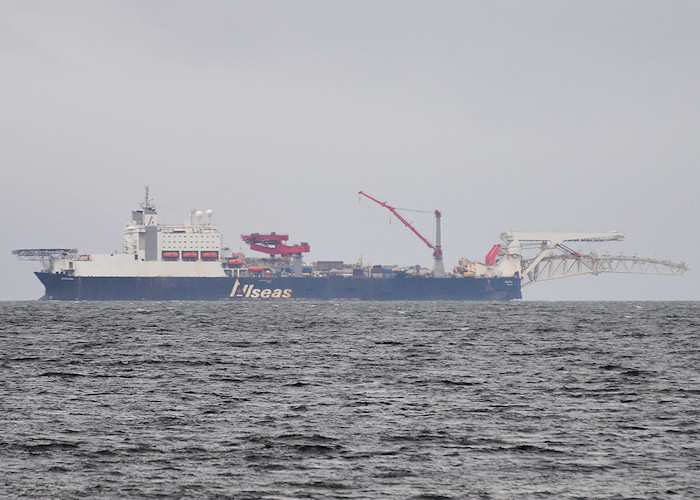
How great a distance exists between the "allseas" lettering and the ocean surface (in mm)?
113932

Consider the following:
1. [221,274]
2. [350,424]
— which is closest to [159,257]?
[221,274]

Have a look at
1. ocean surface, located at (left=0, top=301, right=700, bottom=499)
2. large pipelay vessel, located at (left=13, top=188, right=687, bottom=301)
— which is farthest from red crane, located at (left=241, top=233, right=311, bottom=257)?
ocean surface, located at (left=0, top=301, right=700, bottom=499)

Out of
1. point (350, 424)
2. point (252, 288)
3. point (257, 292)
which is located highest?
point (252, 288)

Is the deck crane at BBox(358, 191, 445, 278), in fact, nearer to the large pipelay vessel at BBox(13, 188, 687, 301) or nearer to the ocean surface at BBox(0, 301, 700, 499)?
the large pipelay vessel at BBox(13, 188, 687, 301)

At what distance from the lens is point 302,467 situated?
18109 millimetres

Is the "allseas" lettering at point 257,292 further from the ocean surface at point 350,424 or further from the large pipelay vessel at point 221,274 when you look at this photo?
the ocean surface at point 350,424

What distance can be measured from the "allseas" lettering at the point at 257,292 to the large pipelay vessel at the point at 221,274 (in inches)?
6.6

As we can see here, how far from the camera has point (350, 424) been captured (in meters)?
22.9

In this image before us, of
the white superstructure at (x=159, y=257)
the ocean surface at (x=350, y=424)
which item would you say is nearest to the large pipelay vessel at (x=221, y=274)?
the white superstructure at (x=159, y=257)

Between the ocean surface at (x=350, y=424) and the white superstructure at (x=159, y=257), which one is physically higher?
the white superstructure at (x=159, y=257)

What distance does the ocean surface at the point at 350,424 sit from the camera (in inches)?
663

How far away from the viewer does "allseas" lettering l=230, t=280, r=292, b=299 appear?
159500 millimetres

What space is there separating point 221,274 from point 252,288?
5700mm

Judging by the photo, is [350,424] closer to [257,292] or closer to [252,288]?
[252,288]
